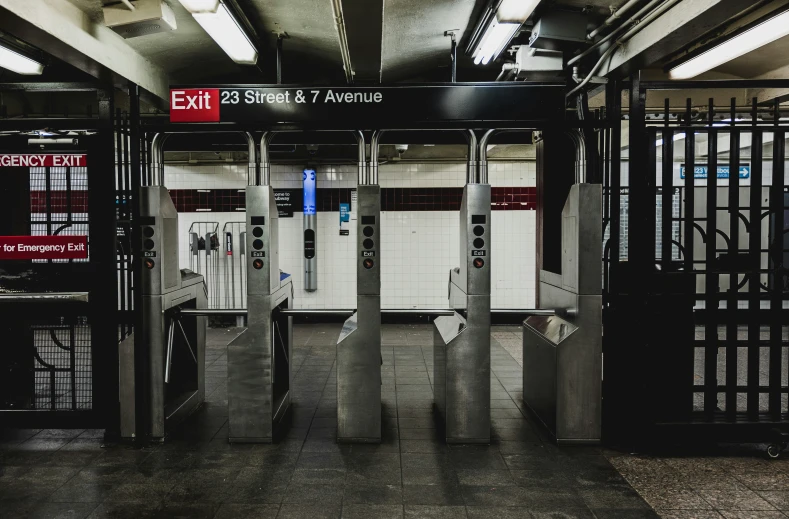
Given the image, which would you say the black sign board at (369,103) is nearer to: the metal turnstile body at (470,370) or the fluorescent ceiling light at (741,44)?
the metal turnstile body at (470,370)

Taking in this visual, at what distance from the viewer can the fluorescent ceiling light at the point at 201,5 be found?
3156 millimetres

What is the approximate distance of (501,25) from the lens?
3602 mm

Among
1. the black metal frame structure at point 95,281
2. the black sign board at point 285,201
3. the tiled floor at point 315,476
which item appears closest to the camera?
the tiled floor at point 315,476

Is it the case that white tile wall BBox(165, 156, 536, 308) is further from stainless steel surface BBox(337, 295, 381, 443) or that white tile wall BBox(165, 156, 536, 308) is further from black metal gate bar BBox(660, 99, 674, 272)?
black metal gate bar BBox(660, 99, 674, 272)

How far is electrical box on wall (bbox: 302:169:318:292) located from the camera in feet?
27.5

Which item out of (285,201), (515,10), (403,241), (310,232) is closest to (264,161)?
(515,10)

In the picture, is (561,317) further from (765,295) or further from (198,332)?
(198,332)

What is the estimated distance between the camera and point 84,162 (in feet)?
12.8

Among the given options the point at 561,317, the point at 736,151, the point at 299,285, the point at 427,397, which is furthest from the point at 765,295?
the point at 299,285

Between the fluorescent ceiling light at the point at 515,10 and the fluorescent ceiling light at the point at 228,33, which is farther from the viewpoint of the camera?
the fluorescent ceiling light at the point at 228,33

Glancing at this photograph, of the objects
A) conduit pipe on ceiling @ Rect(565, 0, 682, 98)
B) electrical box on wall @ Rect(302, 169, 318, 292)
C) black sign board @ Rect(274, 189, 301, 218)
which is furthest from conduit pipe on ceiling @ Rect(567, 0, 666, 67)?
black sign board @ Rect(274, 189, 301, 218)

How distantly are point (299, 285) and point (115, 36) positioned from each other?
528 cm

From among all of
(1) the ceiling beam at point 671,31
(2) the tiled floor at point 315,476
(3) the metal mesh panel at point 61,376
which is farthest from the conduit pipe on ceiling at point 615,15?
(3) the metal mesh panel at point 61,376

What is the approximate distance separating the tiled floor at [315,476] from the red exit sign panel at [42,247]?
133 centimetres
